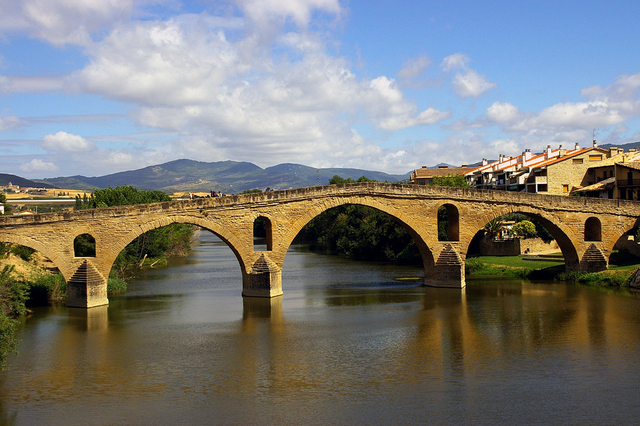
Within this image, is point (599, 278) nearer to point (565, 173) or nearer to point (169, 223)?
point (565, 173)

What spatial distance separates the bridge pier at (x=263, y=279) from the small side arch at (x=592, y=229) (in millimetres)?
16189

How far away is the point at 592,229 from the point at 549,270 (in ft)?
9.61

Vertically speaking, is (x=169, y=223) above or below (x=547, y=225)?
above

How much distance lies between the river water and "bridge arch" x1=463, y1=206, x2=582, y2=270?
3.49m

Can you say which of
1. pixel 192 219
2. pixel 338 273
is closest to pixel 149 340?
pixel 192 219

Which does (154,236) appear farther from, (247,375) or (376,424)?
(376,424)

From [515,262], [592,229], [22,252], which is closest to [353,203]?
[515,262]

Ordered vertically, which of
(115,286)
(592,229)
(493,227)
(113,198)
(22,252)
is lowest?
(115,286)

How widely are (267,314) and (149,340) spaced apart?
4.82m

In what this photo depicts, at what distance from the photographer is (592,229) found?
29.4 m

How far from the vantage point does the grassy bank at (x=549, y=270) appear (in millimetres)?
26828

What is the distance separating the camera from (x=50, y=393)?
42.2 ft

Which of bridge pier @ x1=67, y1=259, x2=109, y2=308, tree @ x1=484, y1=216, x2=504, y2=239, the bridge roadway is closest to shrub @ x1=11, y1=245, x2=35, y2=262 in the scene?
bridge pier @ x1=67, y1=259, x2=109, y2=308

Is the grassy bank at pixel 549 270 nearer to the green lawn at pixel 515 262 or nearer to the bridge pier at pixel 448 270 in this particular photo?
the green lawn at pixel 515 262
